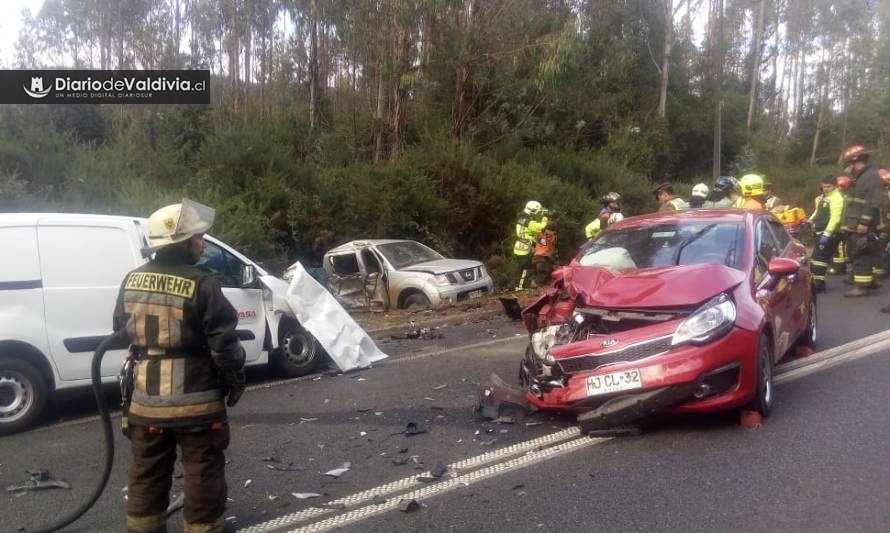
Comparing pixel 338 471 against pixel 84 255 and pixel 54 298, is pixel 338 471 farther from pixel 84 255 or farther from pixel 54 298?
pixel 84 255

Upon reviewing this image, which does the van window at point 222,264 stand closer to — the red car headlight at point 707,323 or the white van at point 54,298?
the white van at point 54,298

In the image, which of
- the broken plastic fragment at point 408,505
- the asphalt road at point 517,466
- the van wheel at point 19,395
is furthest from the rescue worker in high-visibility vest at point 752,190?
the van wheel at point 19,395

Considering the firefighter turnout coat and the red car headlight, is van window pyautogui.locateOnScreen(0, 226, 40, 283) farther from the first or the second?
the red car headlight

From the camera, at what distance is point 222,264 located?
26.0 ft

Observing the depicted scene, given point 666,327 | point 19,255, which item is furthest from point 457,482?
point 19,255

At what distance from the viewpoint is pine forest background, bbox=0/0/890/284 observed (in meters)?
16.8

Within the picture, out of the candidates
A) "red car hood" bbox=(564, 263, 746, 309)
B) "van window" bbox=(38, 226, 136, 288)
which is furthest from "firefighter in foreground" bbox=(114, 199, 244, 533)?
"van window" bbox=(38, 226, 136, 288)

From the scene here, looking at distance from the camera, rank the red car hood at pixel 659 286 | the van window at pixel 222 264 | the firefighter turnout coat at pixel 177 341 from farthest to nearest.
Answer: the van window at pixel 222 264 → the red car hood at pixel 659 286 → the firefighter turnout coat at pixel 177 341

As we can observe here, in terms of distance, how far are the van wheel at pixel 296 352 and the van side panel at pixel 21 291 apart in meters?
2.40

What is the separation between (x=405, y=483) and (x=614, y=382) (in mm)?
1556

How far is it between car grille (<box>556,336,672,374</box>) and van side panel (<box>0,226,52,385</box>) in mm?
4321

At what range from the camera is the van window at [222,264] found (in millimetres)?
7809

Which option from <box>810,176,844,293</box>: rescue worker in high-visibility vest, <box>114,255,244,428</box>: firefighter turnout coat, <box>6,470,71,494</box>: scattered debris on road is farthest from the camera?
<box>810,176,844,293</box>: rescue worker in high-visibility vest

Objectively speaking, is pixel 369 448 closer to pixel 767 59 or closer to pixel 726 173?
pixel 726 173
